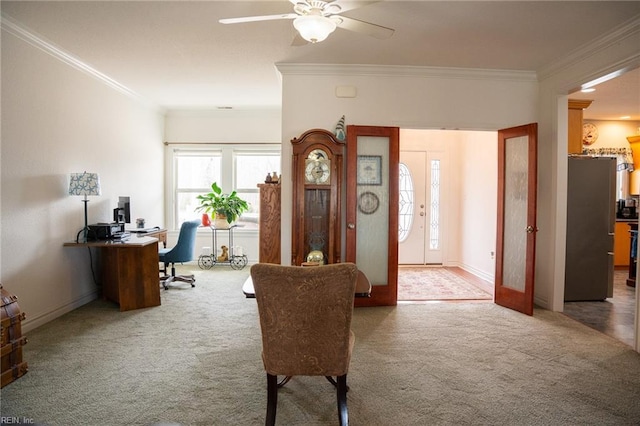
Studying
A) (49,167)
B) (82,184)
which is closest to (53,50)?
(49,167)

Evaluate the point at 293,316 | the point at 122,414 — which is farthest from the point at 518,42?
the point at 122,414

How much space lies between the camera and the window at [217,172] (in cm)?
676

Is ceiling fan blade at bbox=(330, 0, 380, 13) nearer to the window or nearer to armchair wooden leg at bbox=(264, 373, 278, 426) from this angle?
armchair wooden leg at bbox=(264, 373, 278, 426)

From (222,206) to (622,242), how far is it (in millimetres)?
6956

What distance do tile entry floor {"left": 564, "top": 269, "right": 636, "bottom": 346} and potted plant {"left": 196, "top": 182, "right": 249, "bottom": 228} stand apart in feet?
16.0

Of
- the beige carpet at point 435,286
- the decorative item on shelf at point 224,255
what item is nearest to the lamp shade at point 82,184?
the decorative item on shelf at point 224,255

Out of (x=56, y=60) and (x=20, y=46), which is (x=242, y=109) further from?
(x=20, y=46)

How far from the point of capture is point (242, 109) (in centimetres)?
660

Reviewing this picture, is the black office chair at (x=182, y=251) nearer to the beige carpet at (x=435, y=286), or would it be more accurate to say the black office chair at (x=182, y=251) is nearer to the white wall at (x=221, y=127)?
the white wall at (x=221, y=127)

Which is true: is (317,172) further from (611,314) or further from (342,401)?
(611,314)

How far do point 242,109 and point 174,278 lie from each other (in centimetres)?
317

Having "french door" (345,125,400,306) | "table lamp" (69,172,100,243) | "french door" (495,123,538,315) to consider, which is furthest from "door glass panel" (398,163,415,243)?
"table lamp" (69,172,100,243)

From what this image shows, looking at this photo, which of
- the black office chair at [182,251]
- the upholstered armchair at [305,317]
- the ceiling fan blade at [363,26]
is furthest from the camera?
the black office chair at [182,251]

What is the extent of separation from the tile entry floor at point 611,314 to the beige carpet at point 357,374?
0.19 m
